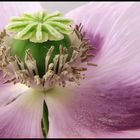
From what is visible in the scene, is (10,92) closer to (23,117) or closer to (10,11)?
(23,117)

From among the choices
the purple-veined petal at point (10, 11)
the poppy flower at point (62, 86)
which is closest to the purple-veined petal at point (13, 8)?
the purple-veined petal at point (10, 11)

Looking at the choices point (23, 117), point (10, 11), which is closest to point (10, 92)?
point (23, 117)

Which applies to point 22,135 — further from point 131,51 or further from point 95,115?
point 131,51

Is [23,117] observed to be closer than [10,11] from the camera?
Yes

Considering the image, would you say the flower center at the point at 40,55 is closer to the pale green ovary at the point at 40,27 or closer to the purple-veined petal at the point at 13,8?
the pale green ovary at the point at 40,27

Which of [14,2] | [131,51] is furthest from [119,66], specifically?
[14,2]

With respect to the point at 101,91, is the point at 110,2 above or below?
above
